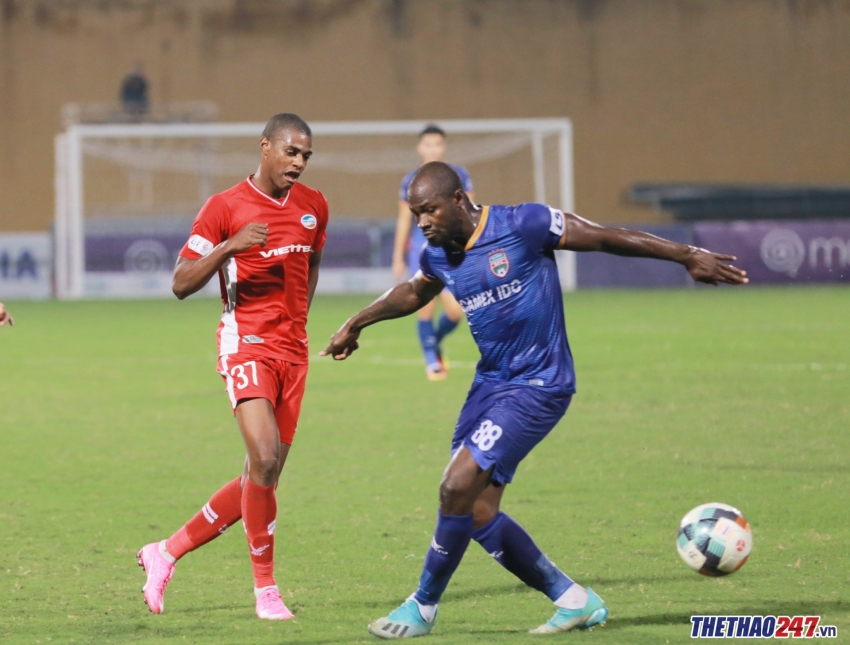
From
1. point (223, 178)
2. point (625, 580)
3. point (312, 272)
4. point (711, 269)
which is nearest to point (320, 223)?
→ point (312, 272)

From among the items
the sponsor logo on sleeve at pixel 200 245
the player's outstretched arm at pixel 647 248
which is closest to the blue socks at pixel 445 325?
the sponsor logo on sleeve at pixel 200 245

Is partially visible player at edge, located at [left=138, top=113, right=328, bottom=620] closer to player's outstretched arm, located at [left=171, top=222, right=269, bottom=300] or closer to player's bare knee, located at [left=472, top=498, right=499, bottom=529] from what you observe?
player's outstretched arm, located at [left=171, top=222, right=269, bottom=300]

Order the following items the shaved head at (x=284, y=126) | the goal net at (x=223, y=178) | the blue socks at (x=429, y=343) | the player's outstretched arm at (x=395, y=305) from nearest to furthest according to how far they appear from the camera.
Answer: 1. the player's outstretched arm at (x=395, y=305)
2. the shaved head at (x=284, y=126)
3. the blue socks at (x=429, y=343)
4. the goal net at (x=223, y=178)

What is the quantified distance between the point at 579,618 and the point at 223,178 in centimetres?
2584

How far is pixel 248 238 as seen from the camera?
479 cm

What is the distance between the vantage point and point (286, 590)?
5246mm

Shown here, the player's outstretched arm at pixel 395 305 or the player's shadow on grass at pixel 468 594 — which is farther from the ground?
the player's outstretched arm at pixel 395 305

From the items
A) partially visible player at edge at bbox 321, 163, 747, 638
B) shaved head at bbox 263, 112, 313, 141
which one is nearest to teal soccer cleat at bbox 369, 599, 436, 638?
partially visible player at edge at bbox 321, 163, 747, 638

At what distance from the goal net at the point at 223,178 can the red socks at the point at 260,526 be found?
20.0 m

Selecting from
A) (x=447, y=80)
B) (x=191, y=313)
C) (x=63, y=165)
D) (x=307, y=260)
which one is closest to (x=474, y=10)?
(x=447, y=80)

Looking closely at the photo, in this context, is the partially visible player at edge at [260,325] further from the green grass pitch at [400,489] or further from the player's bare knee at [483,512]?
the player's bare knee at [483,512]

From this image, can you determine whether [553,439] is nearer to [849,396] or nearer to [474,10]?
[849,396]

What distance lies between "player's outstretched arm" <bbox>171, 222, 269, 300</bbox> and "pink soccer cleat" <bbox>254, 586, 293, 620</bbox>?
3.75 feet

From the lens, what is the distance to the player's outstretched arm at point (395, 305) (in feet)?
16.4
